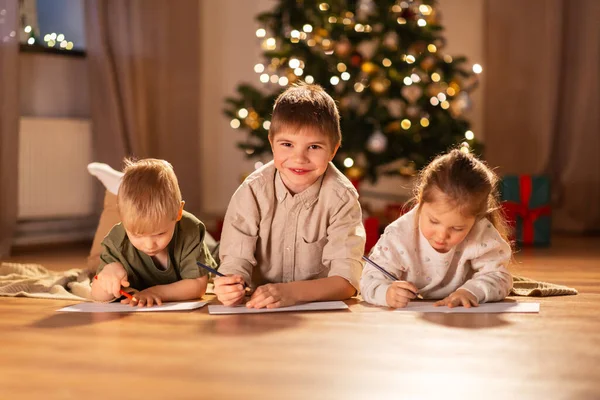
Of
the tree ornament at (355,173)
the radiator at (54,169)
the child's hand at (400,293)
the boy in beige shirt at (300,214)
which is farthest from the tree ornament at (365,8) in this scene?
the child's hand at (400,293)

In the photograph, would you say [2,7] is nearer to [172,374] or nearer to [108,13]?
[108,13]

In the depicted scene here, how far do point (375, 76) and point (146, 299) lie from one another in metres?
2.09

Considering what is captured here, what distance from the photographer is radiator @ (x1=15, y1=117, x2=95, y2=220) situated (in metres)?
4.10

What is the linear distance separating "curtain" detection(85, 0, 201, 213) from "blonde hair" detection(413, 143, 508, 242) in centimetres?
241

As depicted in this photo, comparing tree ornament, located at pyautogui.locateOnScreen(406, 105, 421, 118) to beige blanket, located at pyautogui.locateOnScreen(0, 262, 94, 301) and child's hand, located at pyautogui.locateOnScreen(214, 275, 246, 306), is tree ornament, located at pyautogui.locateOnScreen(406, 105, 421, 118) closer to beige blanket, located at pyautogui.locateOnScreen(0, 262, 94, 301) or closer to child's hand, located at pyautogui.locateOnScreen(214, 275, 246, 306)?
beige blanket, located at pyautogui.locateOnScreen(0, 262, 94, 301)

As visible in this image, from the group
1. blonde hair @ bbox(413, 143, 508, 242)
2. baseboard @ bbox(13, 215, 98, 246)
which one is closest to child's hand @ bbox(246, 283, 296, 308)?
blonde hair @ bbox(413, 143, 508, 242)

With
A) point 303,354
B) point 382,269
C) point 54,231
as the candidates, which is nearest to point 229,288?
point 382,269

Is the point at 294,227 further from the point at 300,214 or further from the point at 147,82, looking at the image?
the point at 147,82

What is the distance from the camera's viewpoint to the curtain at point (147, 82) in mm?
4301

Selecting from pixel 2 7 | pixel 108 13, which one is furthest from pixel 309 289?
pixel 108 13

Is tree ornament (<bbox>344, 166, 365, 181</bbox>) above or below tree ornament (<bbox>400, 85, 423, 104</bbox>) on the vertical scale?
below

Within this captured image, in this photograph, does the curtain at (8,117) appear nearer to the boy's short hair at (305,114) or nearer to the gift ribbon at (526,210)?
the boy's short hair at (305,114)

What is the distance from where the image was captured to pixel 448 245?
223cm

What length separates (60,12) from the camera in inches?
173
